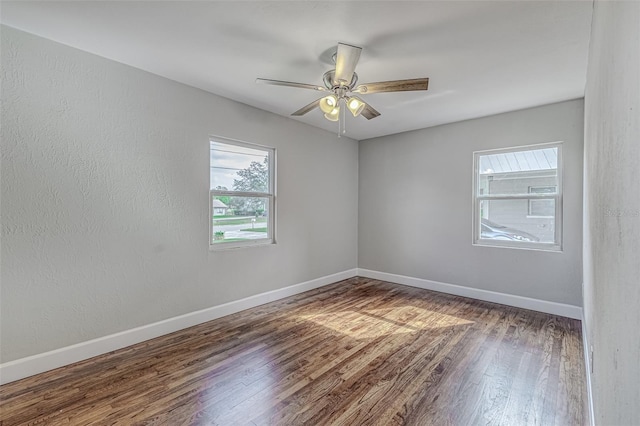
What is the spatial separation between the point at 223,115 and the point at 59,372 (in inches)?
110

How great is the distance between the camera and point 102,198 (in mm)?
2564

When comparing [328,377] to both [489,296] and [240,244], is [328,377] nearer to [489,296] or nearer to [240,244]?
[240,244]

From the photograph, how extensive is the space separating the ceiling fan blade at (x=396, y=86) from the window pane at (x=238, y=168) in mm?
1839

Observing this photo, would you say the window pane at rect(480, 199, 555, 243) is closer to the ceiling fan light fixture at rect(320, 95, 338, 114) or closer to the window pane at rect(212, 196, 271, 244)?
the ceiling fan light fixture at rect(320, 95, 338, 114)

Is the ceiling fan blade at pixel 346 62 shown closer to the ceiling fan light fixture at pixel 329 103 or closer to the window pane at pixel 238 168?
the ceiling fan light fixture at pixel 329 103

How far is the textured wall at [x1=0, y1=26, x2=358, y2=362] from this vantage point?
2188mm

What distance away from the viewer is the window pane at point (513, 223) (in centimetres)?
367

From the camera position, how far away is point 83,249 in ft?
8.11

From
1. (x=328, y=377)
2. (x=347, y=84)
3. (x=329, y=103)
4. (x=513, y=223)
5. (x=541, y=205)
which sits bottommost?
(x=328, y=377)

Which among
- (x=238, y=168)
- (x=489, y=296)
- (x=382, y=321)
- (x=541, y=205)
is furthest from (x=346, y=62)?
(x=489, y=296)

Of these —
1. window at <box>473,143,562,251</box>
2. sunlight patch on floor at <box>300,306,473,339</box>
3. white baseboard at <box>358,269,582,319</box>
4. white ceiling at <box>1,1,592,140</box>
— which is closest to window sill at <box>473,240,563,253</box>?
window at <box>473,143,562,251</box>

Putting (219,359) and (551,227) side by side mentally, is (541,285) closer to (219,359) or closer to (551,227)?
(551,227)

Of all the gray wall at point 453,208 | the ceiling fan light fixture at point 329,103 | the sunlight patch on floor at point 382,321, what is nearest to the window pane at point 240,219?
the sunlight patch on floor at point 382,321

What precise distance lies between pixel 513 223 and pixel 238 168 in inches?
145
